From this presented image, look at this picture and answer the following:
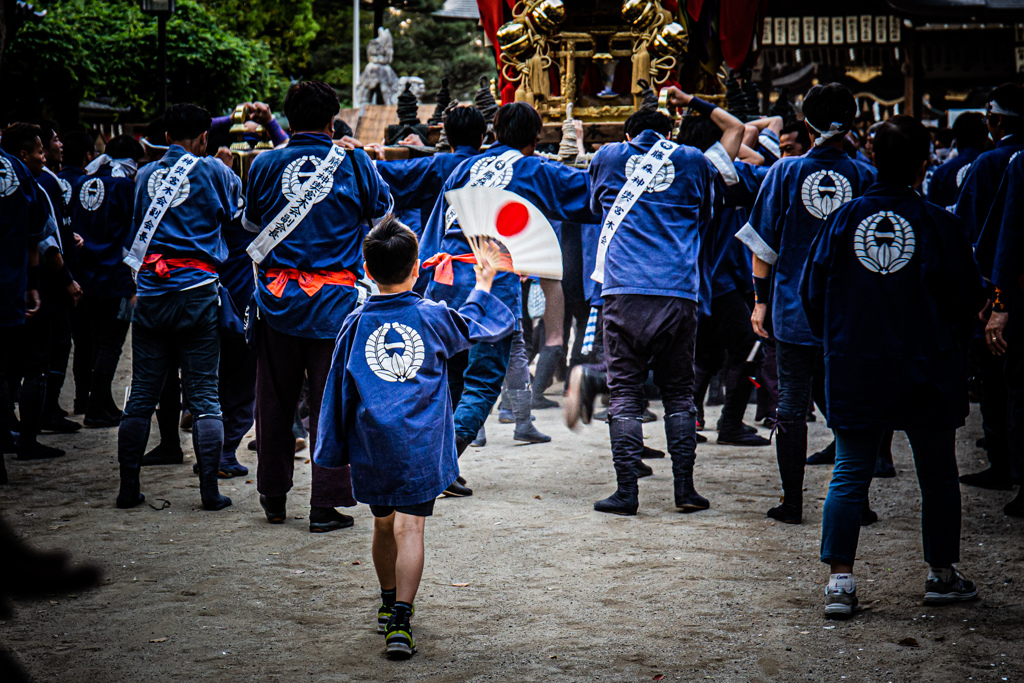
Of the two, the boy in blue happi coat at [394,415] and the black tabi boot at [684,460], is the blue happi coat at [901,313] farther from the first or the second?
the boy in blue happi coat at [394,415]

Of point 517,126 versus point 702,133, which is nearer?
point 517,126

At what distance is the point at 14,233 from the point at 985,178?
5672 mm

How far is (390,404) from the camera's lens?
351 cm

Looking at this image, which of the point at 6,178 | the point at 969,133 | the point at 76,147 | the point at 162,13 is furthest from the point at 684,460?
the point at 162,13

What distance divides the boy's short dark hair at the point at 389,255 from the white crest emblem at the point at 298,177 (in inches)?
55.6

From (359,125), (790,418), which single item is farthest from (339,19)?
(790,418)

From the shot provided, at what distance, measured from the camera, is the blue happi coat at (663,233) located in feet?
17.3

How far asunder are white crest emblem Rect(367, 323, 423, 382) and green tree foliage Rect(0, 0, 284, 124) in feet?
55.7

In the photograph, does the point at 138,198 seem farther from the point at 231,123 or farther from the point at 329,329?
the point at 329,329

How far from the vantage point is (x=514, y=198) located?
448cm

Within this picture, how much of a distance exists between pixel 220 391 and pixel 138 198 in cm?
150

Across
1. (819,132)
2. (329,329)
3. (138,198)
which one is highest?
(819,132)

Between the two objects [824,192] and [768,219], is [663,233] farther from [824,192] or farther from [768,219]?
[824,192]

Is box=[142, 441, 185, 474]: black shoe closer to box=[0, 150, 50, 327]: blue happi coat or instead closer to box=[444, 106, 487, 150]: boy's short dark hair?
box=[0, 150, 50, 327]: blue happi coat
